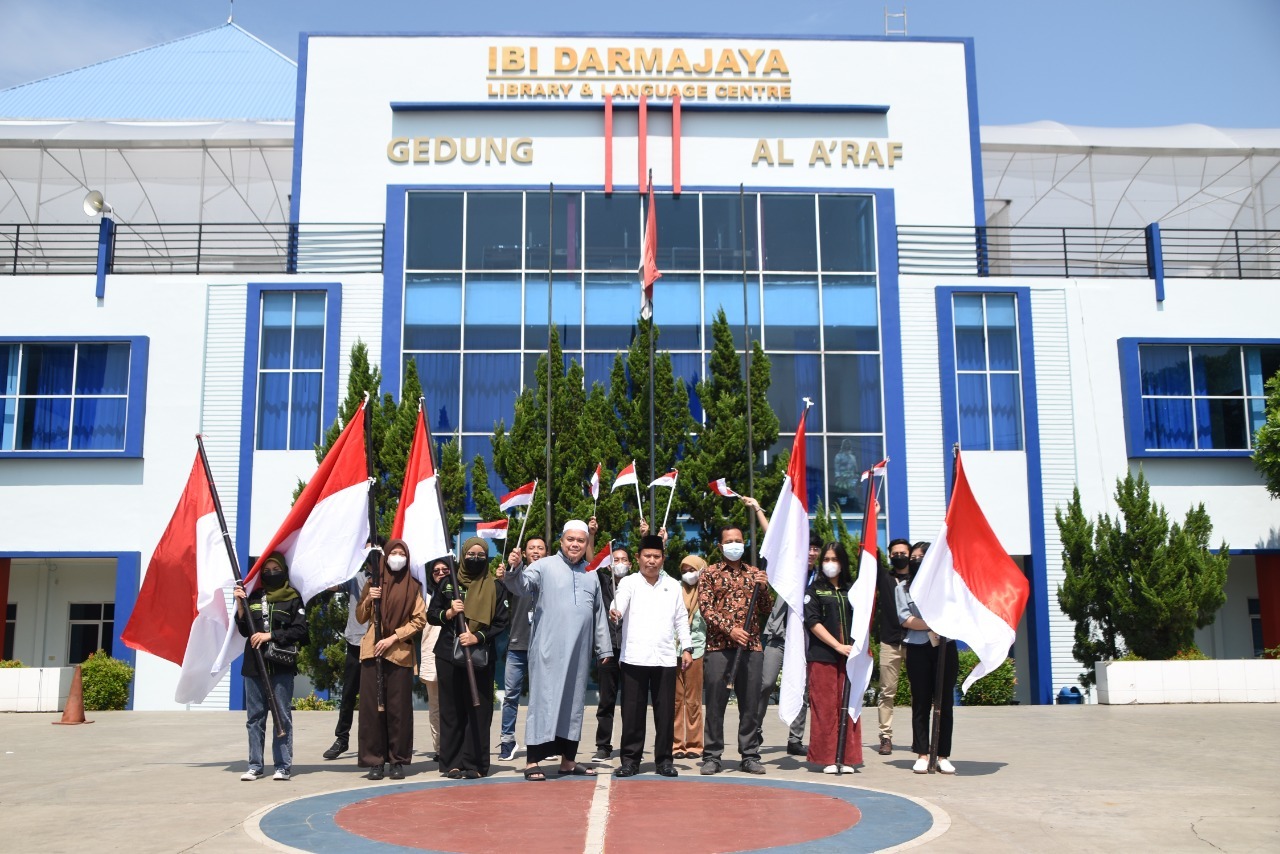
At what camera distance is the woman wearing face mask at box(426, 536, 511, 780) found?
32.3 ft

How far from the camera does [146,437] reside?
2238cm

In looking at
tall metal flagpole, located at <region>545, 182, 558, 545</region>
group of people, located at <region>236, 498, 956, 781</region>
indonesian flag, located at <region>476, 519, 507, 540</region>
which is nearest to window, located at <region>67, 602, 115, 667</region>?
tall metal flagpole, located at <region>545, 182, 558, 545</region>

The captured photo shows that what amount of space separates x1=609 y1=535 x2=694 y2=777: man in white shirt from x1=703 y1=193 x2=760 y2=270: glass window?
14.5 meters

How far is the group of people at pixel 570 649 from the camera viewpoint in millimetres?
9711

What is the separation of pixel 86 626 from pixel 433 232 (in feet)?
36.9

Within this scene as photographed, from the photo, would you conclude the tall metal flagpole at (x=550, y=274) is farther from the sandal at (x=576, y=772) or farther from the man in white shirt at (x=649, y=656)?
the sandal at (x=576, y=772)

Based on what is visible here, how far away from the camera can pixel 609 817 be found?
7.59 metres

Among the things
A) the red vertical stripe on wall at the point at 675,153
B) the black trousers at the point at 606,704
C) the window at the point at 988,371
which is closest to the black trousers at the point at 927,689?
the black trousers at the point at 606,704

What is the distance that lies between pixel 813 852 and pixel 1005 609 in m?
4.58

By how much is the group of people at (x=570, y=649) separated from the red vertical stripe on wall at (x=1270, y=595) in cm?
1575

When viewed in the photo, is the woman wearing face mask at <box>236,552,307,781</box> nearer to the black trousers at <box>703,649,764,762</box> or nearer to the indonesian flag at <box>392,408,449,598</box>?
the indonesian flag at <box>392,408,449,598</box>

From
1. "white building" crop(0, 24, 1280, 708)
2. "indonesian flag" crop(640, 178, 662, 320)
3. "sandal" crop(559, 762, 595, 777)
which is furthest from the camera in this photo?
"white building" crop(0, 24, 1280, 708)

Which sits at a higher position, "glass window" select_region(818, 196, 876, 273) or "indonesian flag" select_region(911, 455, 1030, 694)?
"glass window" select_region(818, 196, 876, 273)

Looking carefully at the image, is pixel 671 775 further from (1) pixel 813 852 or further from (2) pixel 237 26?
(2) pixel 237 26
